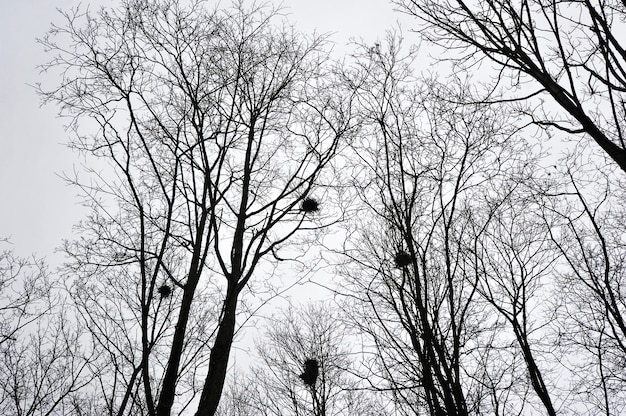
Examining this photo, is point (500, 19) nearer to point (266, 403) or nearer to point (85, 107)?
point (85, 107)

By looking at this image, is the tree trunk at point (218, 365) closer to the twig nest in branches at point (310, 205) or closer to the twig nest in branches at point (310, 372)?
the twig nest in branches at point (310, 205)

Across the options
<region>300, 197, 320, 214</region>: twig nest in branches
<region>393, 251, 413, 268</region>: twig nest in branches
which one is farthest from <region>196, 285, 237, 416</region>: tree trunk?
<region>300, 197, 320, 214</region>: twig nest in branches

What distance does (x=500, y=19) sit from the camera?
2.85 m

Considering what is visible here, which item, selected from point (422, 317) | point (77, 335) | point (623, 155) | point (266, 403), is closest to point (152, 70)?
point (422, 317)

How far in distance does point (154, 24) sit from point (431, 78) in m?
3.00

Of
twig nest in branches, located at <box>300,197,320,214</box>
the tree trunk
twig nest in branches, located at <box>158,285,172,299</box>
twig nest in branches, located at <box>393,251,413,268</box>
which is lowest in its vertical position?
the tree trunk

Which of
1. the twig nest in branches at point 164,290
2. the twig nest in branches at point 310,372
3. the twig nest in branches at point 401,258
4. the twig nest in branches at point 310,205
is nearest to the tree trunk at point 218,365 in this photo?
the twig nest in branches at point 401,258

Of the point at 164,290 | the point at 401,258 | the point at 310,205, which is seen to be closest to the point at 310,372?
the point at 164,290

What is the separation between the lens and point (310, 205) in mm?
5223

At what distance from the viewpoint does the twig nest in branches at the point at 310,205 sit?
17.0ft

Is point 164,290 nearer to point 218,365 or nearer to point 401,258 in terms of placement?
point 218,365

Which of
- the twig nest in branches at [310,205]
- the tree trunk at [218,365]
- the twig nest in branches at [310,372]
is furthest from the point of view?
the twig nest in branches at [310,372]

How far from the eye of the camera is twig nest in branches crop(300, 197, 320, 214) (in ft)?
17.0

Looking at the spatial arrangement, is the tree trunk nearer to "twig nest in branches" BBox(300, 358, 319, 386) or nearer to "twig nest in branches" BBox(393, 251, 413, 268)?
"twig nest in branches" BBox(393, 251, 413, 268)
